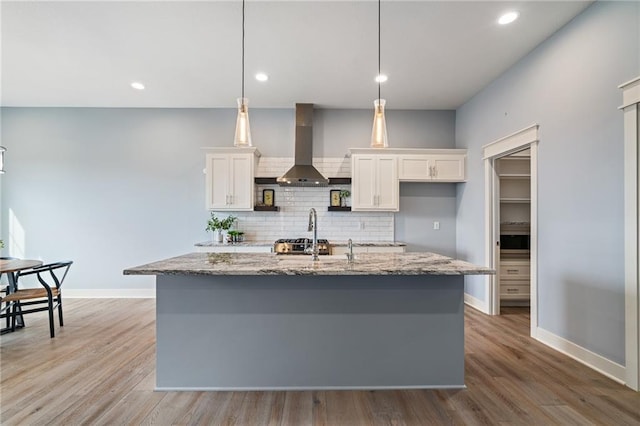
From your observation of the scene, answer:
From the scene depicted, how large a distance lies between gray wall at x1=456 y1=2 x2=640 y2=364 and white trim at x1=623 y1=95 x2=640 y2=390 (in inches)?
2.9

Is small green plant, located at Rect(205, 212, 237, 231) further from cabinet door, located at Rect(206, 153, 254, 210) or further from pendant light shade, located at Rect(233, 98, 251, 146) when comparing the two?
pendant light shade, located at Rect(233, 98, 251, 146)

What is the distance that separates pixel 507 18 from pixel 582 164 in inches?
56.2

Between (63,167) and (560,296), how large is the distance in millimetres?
6749

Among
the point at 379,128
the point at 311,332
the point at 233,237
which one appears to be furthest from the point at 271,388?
the point at 233,237

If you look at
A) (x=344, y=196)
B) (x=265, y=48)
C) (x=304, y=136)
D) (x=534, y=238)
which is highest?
(x=265, y=48)

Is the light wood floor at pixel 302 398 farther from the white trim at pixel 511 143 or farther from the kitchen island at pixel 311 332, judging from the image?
the white trim at pixel 511 143

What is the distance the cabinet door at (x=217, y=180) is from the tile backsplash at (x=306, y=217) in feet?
1.34

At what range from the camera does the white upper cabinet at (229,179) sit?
14.6ft

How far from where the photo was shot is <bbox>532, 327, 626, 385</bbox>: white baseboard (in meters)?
2.29

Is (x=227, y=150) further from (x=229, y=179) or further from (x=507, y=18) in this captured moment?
(x=507, y=18)

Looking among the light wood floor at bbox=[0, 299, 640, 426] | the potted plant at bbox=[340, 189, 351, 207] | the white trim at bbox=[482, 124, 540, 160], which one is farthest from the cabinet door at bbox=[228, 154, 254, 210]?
the white trim at bbox=[482, 124, 540, 160]

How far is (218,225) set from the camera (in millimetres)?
4605

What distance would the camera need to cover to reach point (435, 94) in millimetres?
4312

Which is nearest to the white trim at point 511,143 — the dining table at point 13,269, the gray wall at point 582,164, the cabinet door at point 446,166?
the gray wall at point 582,164
